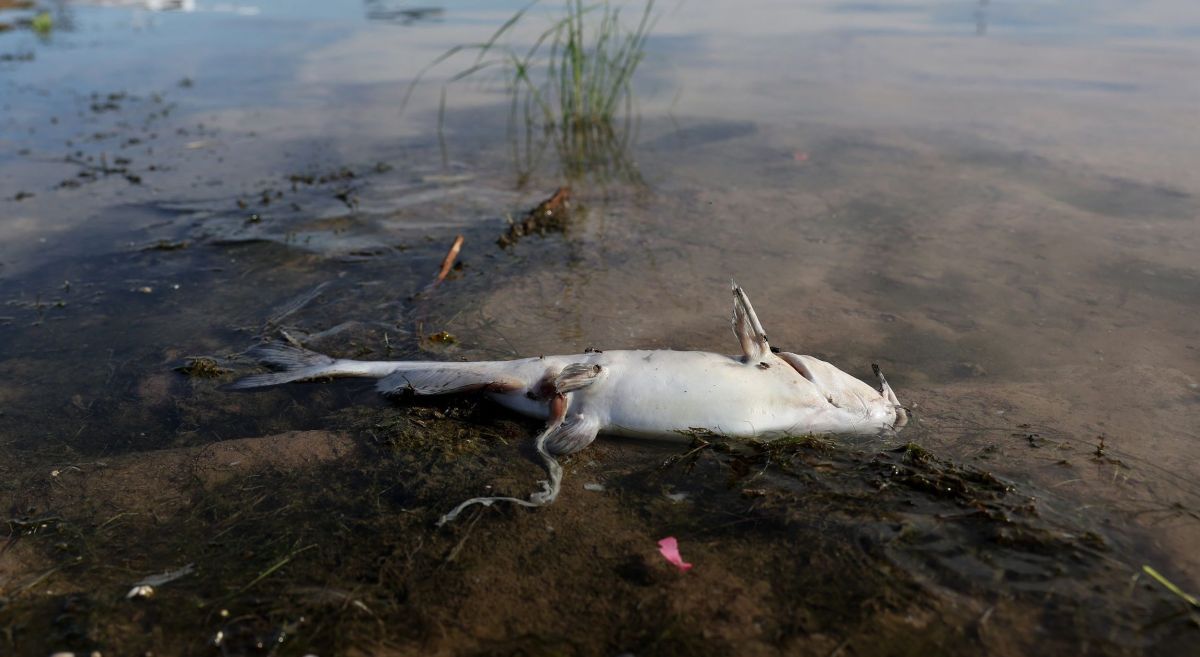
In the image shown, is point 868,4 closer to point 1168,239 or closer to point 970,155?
point 970,155

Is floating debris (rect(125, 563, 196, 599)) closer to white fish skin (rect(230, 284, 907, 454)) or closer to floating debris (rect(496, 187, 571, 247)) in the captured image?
white fish skin (rect(230, 284, 907, 454))

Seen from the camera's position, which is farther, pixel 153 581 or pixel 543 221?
pixel 543 221

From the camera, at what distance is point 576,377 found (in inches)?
146

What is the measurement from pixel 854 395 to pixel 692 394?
2.26ft

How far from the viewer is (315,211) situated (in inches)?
269

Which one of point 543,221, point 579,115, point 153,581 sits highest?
point 579,115

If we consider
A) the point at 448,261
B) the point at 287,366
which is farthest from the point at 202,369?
the point at 448,261

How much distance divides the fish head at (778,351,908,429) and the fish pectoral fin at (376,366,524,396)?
124 centimetres

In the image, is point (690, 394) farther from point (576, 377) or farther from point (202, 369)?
point (202, 369)

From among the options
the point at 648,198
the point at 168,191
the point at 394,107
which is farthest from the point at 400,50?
the point at 648,198

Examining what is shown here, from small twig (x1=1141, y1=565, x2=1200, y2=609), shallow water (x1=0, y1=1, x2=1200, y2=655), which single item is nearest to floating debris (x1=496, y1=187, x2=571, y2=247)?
shallow water (x1=0, y1=1, x2=1200, y2=655)

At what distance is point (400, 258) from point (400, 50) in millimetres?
8324

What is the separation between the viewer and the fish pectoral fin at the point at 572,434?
3.56 meters

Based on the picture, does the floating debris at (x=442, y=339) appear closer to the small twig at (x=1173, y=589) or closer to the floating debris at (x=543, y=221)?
the floating debris at (x=543, y=221)
